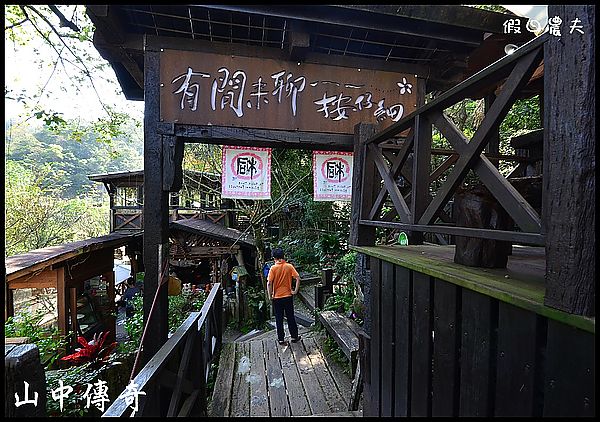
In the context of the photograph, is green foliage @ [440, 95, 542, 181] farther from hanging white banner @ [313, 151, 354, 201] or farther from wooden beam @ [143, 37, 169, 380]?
wooden beam @ [143, 37, 169, 380]

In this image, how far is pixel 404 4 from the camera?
3.21 m

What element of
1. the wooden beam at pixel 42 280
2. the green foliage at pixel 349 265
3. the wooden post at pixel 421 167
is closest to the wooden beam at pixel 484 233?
the wooden post at pixel 421 167

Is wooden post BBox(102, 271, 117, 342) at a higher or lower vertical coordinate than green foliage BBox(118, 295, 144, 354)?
lower

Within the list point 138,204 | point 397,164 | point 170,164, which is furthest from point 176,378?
point 138,204

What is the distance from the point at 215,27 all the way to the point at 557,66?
3.35m

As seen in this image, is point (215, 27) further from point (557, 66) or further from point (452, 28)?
point (557, 66)

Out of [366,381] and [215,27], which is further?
[215,27]

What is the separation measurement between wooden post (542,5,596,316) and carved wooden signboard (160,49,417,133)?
9.04 ft

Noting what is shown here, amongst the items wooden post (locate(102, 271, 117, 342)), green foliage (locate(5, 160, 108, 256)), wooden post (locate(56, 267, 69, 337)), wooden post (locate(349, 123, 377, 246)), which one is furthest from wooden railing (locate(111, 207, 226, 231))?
wooden post (locate(349, 123, 377, 246))

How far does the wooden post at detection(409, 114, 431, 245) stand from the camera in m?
2.09

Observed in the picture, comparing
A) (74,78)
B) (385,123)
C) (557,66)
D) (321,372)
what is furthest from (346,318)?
(74,78)

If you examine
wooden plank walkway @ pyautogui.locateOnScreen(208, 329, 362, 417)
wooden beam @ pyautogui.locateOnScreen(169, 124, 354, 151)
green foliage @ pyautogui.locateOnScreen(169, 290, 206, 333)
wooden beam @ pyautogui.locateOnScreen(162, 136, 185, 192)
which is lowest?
green foliage @ pyautogui.locateOnScreen(169, 290, 206, 333)

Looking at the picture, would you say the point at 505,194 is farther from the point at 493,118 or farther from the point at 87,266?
the point at 87,266

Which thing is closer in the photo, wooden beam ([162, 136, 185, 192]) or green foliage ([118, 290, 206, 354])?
wooden beam ([162, 136, 185, 192])
